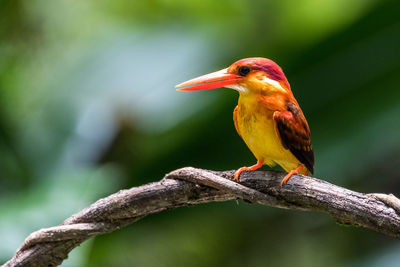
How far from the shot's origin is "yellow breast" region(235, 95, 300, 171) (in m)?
1.20

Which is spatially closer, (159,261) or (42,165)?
(42,165)

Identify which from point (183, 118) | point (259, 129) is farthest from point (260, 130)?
point (183, 118)

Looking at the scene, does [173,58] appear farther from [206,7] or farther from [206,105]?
[206,7]

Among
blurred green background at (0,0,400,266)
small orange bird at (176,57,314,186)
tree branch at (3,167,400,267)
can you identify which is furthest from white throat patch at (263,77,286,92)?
blurred green background at (0,0,400,266)

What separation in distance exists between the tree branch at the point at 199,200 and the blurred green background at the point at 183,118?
81cm

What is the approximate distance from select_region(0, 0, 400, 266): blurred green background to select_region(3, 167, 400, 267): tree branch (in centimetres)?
81

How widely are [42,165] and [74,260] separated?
651 millimetres

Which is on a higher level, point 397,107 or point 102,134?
point 102,134

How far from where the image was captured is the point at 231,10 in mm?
3463

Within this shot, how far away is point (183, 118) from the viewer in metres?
2.39

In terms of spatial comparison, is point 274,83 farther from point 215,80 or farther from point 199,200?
point 199,200

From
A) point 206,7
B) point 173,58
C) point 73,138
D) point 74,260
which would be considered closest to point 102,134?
point 73,138

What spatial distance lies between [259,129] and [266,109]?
48mm

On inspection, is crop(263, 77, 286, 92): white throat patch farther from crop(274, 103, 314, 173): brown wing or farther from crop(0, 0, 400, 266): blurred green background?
crop(0, 0, 400, 266): blurred green background
